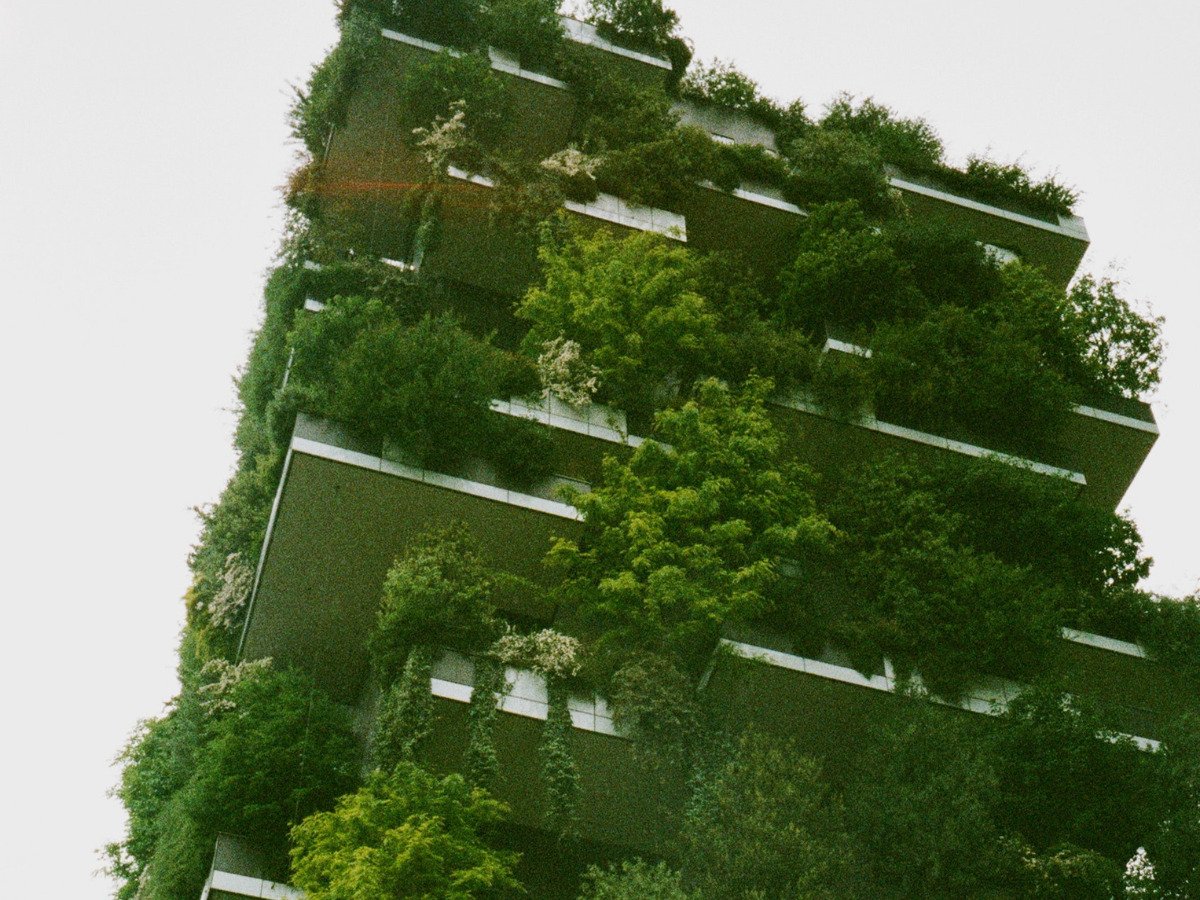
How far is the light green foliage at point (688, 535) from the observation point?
18.1 m

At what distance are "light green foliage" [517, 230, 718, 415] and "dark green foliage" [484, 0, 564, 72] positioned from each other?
6.83 meters

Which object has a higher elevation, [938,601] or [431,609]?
[938,601]

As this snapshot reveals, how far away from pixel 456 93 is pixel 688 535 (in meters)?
11.6

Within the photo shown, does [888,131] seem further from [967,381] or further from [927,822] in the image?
[927,822]

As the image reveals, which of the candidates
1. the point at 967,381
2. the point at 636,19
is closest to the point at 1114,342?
the point at 967,381

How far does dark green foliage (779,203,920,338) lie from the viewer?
993 inches

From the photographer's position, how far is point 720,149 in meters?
27.9

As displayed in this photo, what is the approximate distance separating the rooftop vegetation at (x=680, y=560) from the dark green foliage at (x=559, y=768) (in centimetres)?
6

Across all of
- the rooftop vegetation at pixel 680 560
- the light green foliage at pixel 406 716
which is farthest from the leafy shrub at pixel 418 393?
the light green foliage at pixel 406 716

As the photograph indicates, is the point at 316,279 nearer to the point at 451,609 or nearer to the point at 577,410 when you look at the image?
the point at 577,410

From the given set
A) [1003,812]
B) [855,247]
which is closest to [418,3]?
[855,247]

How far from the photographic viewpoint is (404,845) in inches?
557

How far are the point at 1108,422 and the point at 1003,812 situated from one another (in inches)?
408

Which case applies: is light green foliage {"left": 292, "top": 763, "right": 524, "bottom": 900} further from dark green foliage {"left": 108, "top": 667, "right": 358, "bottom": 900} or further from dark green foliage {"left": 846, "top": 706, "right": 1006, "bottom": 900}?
dark green foliage {"left": 846, "top": 706, "right": 1006, "bottom": 900}
